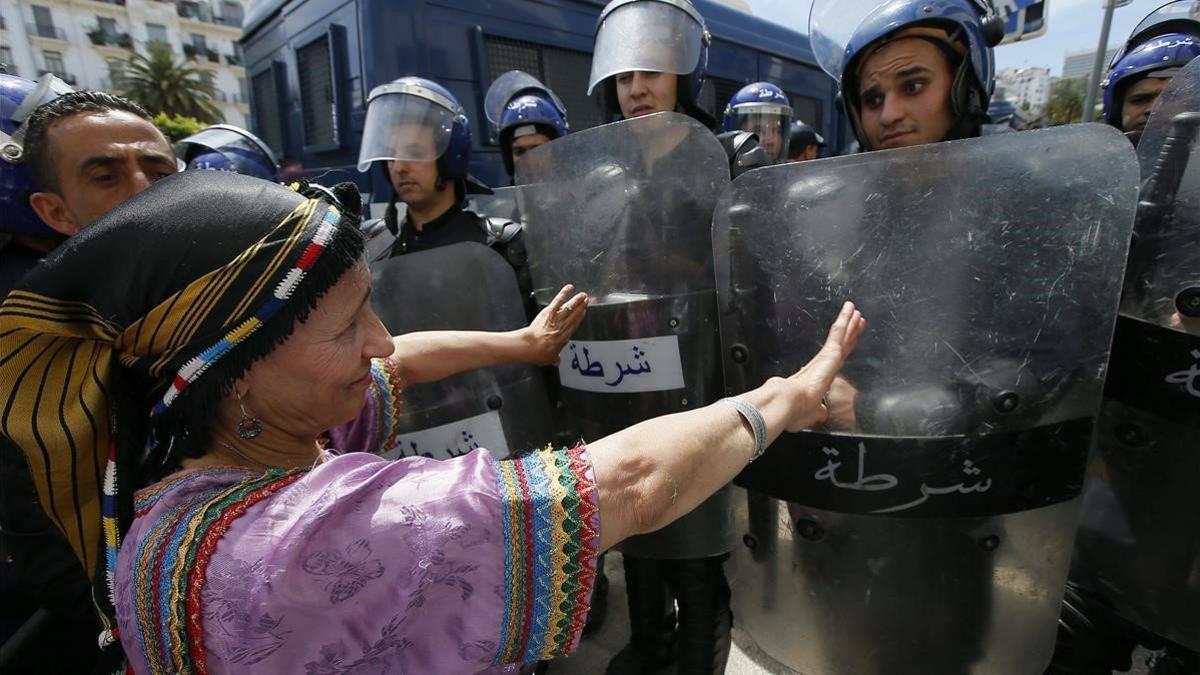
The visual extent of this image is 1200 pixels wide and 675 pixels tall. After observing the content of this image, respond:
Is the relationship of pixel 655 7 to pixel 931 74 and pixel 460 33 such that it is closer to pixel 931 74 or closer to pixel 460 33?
pixel 931 74

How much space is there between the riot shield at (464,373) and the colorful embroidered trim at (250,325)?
115cm

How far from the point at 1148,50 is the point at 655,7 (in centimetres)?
304

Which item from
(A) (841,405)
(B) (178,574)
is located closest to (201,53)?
(B) (178,574)

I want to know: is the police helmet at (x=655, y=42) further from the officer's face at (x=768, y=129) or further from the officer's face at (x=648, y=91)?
the officer's face at (x=768, y=129)

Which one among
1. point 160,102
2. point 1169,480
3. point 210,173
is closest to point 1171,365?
point 1169,480

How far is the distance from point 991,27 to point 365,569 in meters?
2.13

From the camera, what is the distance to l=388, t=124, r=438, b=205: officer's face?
276 centimetres

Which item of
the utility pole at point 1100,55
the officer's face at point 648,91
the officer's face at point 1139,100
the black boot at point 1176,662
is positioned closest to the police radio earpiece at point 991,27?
the officer's face at point 648,91

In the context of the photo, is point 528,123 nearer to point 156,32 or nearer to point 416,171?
point 416,171

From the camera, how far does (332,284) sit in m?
0.99

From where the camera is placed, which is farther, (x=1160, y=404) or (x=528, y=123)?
(x=528, y=123)

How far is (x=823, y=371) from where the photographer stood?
1174mm

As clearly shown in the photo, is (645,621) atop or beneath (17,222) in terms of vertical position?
beneath

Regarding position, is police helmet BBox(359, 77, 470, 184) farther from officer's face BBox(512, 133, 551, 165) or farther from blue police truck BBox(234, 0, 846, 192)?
blue police truck BBox(234, 0, 846, 192)
